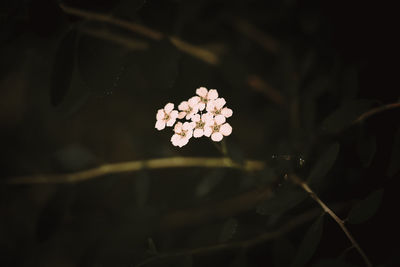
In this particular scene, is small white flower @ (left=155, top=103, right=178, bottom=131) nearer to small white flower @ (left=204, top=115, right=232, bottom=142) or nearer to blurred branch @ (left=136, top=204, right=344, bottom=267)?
small white flower @ (left=204, top=115, right=232, bottom=142)

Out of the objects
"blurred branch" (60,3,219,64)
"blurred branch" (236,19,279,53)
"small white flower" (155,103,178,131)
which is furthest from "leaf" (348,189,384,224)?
"blurred branch" (236,19,279,53)

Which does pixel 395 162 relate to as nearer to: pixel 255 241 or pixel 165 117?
pixel 255 241

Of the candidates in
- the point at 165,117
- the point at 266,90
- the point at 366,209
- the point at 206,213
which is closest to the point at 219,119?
the point at 165,117

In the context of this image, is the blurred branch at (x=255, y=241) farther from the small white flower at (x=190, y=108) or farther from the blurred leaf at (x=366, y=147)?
the small white flower at (x=190, y=108)

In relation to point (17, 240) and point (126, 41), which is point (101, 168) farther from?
point (17, 240)

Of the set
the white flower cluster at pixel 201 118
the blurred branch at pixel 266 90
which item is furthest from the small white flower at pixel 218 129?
the blurred branch at pixel 266 90

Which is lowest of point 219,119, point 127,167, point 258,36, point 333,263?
point 333,263
